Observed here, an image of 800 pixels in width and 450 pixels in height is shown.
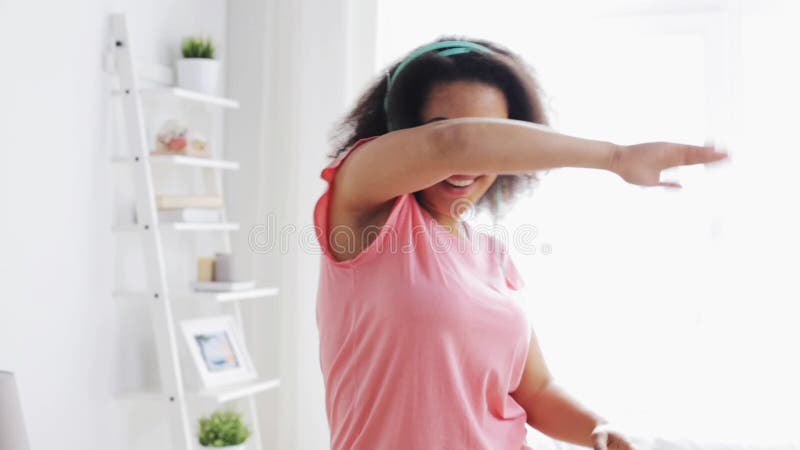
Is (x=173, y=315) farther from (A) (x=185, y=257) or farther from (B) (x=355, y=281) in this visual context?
(B) (x=355, y=281)

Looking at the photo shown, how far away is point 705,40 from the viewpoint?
2.80 metres

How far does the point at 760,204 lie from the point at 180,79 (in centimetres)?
180

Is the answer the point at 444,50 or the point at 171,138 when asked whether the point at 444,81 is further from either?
the point at 171,138

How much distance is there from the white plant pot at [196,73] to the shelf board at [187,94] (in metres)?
0.03

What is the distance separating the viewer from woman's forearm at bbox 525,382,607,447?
4.22ft

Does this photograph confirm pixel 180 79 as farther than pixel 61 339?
Yes

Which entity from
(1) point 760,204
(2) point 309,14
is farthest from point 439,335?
(2) point 309,14

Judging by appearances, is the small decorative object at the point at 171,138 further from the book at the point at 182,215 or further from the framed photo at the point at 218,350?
the framed photo at the point at 218,350

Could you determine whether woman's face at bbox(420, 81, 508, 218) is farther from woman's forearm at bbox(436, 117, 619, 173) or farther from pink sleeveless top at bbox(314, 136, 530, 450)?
woman's forearm at bbox(436, 117, 619, 173)

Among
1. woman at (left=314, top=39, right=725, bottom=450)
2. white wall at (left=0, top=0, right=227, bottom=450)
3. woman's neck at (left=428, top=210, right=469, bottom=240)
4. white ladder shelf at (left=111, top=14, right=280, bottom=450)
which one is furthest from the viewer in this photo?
white ladder shelf at (left=111, top=14, right=280, bottom=450)

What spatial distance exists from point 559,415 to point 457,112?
0.49m

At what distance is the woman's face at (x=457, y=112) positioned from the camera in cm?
110

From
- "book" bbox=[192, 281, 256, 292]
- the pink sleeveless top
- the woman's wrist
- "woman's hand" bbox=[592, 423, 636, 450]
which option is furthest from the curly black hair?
"book" bbox=[192, 281, 256, 292]

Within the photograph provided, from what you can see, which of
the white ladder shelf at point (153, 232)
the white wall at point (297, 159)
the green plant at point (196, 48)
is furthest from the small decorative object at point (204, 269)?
the green plant at point (196, 48)
